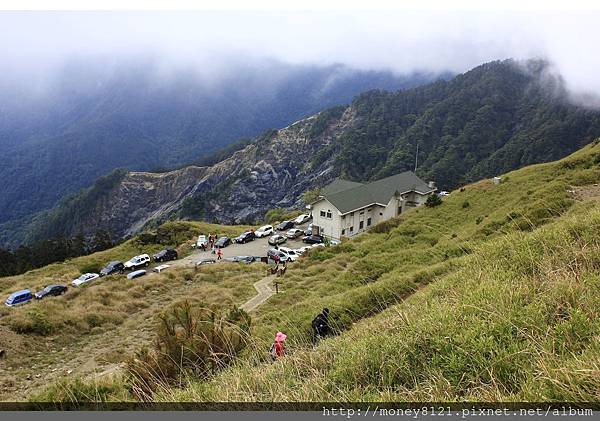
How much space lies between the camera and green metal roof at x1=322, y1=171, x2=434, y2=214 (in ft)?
152

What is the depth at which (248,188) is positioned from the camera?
15275 centimetres

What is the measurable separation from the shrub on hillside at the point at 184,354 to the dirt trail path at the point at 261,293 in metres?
10.5

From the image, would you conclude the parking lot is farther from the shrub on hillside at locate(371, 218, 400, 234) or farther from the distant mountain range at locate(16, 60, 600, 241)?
the distant mountain range at locate(16, 60, 600, 241)

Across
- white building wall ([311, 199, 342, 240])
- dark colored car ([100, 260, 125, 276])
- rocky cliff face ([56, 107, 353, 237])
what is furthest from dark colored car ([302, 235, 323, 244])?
rocky cliff face ([56, 107, 353, 237])

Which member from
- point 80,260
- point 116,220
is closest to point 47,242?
point 80,260

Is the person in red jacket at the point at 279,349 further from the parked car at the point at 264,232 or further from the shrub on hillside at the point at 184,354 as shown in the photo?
the parked car at the point at 264,232

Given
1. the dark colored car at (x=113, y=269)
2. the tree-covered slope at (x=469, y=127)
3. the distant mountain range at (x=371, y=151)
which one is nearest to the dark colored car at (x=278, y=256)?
the dark colored car at (x=113, y=269)

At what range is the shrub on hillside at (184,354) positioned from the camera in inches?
251

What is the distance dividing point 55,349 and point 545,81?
591 ft

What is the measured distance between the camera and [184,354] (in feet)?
22.4

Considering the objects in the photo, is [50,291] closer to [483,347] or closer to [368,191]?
[483,347]

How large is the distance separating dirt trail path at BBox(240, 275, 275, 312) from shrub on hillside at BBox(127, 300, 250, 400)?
10505mm

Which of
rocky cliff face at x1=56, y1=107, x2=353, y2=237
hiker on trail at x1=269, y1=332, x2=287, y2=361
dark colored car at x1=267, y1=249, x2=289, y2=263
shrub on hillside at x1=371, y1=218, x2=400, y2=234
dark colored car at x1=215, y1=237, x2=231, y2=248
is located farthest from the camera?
rocky cliff face at x1=56, y1=107, x2=353, y2=237

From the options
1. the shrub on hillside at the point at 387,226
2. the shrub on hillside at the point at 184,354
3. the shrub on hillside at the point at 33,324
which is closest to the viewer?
the shrub on hillside at the point at 184,354
